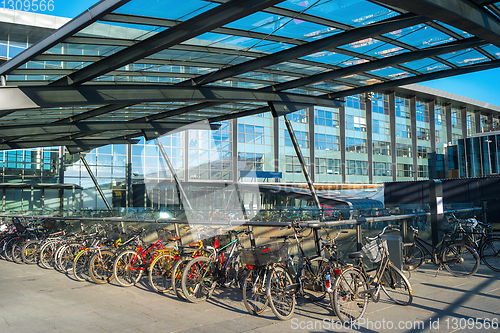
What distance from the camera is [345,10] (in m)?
7.91

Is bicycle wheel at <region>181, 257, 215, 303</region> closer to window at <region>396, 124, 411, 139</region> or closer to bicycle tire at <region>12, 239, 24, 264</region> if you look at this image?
bicycle tire at <region>12, 239, 24, 264</region>

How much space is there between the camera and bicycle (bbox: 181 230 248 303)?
5875 millimetres

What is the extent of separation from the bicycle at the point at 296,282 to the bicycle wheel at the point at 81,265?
4.33 metres

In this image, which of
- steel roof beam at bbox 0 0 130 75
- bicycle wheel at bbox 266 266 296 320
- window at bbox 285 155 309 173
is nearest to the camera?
bicycle wheel at bbox 266 266 296 320

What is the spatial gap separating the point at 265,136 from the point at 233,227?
124 ft

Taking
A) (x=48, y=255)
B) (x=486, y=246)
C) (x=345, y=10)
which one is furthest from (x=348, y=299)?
(x=48, y=255)

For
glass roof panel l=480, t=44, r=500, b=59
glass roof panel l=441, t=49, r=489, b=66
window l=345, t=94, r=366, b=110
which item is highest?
window l=345, t=94, r=366, b=110

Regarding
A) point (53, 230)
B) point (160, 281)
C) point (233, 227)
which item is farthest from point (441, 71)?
point (53, 230)

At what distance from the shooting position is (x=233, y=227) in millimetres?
7000

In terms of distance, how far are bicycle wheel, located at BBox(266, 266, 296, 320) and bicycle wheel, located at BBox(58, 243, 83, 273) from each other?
18.6 feet

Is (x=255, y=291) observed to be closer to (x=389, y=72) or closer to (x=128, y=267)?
(x=128, y=267)

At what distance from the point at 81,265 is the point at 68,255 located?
1.27 m

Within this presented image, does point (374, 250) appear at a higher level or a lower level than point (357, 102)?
lower

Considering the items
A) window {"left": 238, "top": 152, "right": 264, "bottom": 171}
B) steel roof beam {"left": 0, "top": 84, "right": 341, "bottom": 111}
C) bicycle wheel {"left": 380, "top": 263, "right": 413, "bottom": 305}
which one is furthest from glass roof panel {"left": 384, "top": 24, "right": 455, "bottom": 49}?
window {"left": 238, "top": 152, "right": 264, "bottom": 171}
